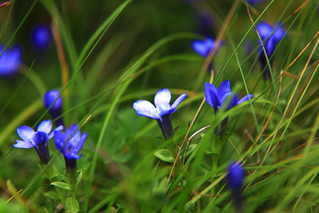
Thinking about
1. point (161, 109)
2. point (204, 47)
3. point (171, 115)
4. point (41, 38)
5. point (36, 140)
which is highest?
point (41, 38)

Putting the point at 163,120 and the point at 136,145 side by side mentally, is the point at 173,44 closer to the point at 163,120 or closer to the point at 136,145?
the point at 136,145

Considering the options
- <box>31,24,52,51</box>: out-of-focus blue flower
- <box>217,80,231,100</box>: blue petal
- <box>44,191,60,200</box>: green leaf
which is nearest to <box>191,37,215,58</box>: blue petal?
<box>217,80,231,100</box>: blue petal

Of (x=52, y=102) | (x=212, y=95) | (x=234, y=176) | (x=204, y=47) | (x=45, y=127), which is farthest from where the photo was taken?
(x=204, y=47)

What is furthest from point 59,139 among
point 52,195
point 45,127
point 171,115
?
point 171,115

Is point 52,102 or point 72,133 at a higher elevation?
point 52,102

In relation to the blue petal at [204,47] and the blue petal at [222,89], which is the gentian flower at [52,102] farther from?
the blue petal at [204,47]

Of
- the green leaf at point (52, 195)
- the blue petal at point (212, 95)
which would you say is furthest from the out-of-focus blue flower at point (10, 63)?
the blue petal at point (212, 95)

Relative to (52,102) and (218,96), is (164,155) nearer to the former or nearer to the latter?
(218,96)

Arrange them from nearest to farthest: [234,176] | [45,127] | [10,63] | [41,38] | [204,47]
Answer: [234,176] < [45,127] < [204,47] < [10,63] < [41,38]
